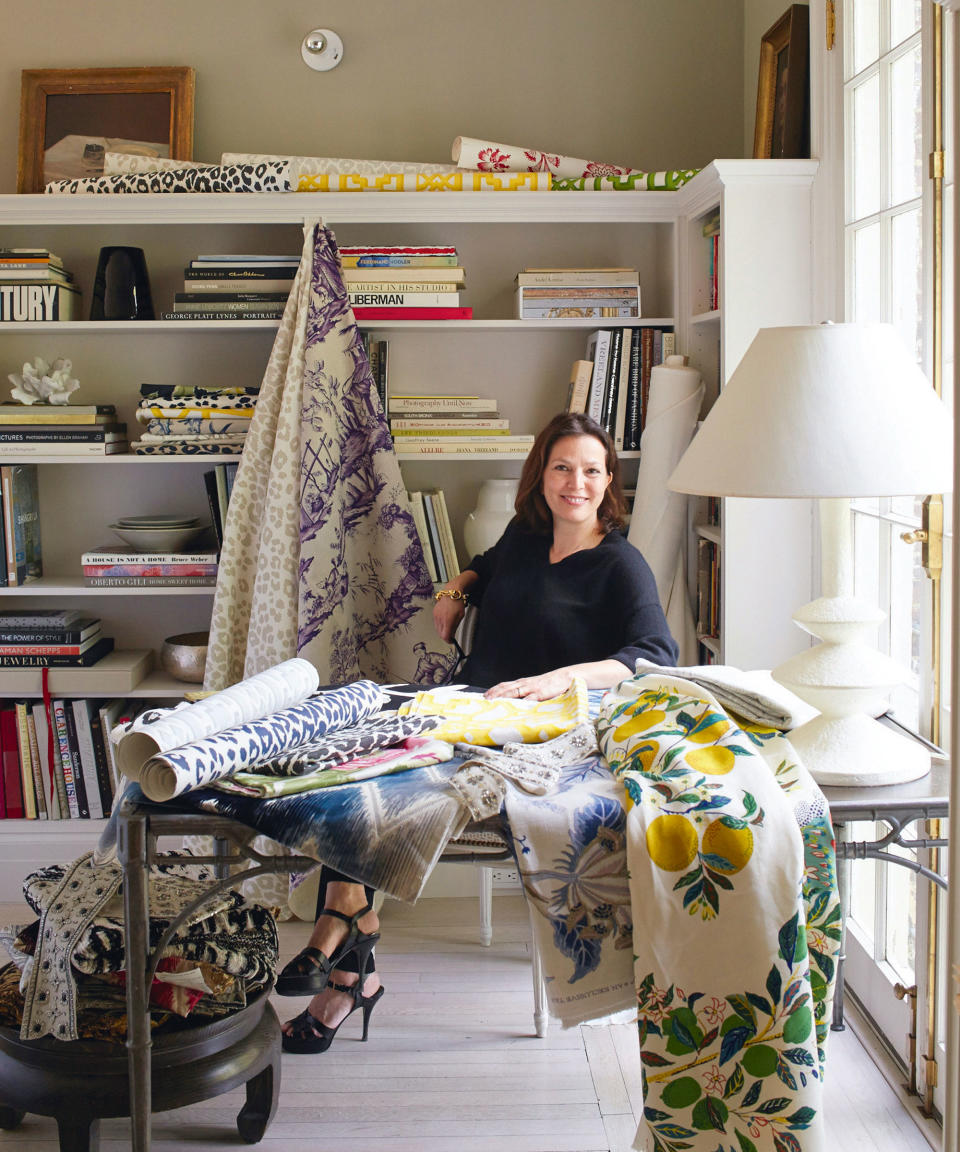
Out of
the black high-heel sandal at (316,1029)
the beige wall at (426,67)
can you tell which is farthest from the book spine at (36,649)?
the beige wall at (426,67)

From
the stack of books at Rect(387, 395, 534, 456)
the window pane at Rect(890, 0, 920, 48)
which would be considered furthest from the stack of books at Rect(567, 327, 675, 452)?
the window pane at Rect(890, 0, 920, 48)

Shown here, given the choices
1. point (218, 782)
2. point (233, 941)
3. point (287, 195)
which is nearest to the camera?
point (218, 782)

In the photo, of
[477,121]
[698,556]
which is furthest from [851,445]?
[477,121]

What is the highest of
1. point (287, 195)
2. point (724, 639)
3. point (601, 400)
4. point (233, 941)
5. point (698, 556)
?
point (287, 195)

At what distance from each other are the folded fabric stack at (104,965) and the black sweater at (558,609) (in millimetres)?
916

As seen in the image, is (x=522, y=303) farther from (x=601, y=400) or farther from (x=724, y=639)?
(x=724, y=639)

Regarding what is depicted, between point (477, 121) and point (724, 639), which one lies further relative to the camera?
point (477, 121)

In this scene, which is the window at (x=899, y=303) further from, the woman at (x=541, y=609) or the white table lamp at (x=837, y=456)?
the woman at (x=541, y=609)

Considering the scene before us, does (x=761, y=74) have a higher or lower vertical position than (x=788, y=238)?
higher

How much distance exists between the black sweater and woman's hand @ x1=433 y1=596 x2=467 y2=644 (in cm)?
6

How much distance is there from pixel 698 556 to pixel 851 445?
147cm

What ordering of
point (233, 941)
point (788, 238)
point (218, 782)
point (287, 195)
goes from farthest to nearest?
point (287, 195), point (788, 238), point (233, 941), point (218, 782)

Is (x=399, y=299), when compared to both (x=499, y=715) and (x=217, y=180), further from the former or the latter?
(x=499, y=715)

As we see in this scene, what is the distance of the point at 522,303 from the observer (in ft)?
10.2
